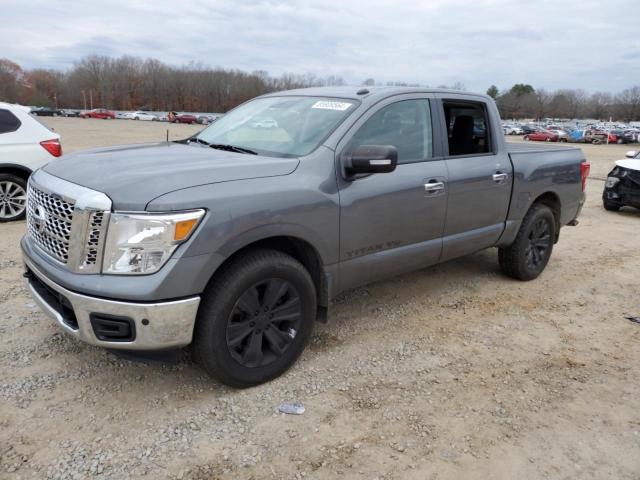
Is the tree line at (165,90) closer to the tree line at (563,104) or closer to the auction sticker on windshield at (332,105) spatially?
the tree line at (563,104)

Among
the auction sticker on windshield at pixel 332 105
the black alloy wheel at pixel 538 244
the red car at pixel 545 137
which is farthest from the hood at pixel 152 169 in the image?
the red car at pixel 545 137

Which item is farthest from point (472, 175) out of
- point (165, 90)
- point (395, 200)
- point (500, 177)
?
point (165, 90)

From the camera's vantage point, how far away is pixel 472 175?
4.29 metres

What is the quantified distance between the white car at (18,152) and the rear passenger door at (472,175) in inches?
225

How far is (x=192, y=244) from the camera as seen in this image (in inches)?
104

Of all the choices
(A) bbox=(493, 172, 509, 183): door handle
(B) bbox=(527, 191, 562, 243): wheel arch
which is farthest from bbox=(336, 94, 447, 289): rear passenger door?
(B) bbox=(527, 191, 562, 243): wheel arch

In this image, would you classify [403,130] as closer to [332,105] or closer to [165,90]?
[332,105]

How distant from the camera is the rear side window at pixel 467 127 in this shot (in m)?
4.36

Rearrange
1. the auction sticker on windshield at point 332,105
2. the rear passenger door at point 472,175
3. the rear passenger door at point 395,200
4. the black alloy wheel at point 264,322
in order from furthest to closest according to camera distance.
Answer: the rear passenger door at point 472,175 → the auction sticker on windshield at point 332,105 → the rear passenger door at point 395,200 → the black alloy wheel at point 264,322

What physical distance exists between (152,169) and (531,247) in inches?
159

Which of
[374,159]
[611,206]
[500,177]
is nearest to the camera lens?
[374,159]

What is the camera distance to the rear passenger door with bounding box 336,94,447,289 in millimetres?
3455

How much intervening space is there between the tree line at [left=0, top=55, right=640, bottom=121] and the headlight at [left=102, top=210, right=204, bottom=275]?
124187 millimetres

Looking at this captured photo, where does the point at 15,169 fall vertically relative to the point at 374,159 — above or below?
below
